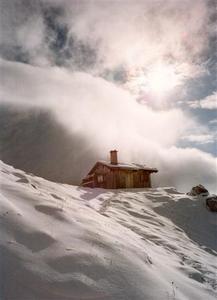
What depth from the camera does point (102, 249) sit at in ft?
19.7

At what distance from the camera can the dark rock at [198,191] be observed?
27.5 meters

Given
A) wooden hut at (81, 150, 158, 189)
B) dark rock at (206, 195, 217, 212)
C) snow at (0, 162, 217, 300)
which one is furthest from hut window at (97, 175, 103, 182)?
snow at (0, 162, 217, 300)

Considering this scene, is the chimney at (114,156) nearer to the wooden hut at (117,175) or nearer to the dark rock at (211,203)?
the wooden hut at (117,175)

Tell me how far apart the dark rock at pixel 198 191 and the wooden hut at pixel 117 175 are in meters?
9.25

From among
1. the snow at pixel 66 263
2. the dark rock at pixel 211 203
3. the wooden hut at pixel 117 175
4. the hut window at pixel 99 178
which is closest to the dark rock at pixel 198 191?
the dark rock at pixel 211 203

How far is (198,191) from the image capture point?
90.5 feet

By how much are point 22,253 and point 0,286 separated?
731 millimetres

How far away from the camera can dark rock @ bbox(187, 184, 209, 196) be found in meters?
27.5

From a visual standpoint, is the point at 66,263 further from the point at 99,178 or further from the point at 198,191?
the point at 99,178

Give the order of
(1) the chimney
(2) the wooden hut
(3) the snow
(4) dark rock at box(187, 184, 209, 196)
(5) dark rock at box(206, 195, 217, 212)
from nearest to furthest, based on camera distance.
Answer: (3) the snow
(5) dark rock at box(206, 195, 217, 212)
(4) dark rock at box(187, 184, 209, 196)
(2) the wooden hut
(1) the chimney

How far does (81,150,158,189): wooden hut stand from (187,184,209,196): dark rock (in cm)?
925

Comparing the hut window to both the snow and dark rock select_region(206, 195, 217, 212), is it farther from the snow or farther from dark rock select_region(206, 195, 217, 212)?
the snow

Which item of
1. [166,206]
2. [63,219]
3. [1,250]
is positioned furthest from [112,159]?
[1,250]

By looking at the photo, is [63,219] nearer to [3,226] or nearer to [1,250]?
[3,226]
